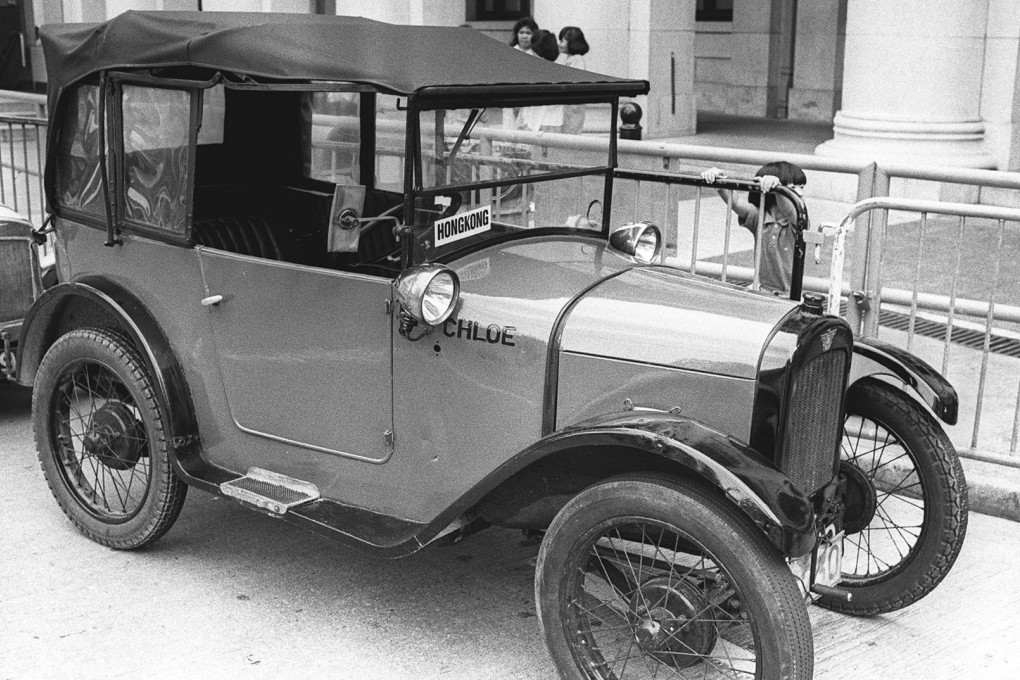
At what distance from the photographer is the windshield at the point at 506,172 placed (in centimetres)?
393

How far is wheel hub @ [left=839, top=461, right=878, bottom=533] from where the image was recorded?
13.5 feet

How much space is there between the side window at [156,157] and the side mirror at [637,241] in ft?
5.23

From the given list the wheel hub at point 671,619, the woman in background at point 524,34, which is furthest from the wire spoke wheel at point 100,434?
the woman in background at point 524,34

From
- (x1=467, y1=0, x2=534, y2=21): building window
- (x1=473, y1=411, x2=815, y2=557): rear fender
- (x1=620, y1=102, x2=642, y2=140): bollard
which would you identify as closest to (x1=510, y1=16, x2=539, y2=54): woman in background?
(x1=620, y1=102, x2=642, y2=140): bollard

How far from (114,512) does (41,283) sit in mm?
1981

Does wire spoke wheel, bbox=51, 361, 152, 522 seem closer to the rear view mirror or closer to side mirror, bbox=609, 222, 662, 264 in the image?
the rear view mirror

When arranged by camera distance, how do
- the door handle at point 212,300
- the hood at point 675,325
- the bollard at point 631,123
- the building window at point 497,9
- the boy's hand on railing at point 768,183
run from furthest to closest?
the building window at point 497,9, the bollard at point 631,123, the boy's hand on railing at point 768,183, the door handle at point 212,300, the hood at point 675,325

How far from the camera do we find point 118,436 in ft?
15.5

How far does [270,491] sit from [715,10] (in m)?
17.6

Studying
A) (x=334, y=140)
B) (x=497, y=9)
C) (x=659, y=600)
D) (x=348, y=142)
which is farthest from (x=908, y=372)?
(x=497, y=9)

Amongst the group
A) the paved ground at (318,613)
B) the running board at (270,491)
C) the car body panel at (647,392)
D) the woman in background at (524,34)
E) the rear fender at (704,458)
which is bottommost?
the paved ground at (318,613)

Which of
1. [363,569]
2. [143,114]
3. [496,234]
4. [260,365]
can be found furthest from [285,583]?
[143,114]

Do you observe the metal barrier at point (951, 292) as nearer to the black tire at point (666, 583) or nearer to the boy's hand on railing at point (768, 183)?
the boy's hand on railing at point (768, 183)

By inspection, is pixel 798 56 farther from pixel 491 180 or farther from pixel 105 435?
pixel 105 435
